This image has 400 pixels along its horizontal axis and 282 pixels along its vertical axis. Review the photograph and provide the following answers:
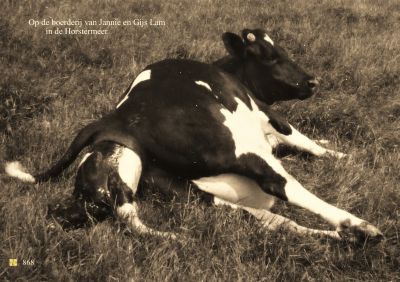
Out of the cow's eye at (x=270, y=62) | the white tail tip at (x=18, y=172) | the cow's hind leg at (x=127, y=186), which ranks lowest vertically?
the white tail tip at (x=18, y=172)

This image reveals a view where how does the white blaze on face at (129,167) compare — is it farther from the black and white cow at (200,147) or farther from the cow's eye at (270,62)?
the cow's eye at (270,62)

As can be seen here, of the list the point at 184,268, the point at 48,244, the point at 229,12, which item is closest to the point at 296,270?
the point at 184,268

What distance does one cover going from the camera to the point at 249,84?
516 centimetres

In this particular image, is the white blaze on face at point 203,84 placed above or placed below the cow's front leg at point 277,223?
above

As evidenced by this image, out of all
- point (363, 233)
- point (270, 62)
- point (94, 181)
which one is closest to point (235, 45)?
point (270, 62)

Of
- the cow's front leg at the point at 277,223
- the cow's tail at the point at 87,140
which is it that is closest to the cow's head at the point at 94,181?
the cow's tail at the point at 87,140

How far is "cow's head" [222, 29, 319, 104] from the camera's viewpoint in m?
5.07

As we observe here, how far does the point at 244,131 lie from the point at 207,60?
3079 millimetres

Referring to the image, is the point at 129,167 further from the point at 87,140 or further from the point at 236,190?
the point at 236,190

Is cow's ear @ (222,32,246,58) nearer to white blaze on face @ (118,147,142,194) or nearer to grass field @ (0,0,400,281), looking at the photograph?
grass field @ (0,0,400,281)

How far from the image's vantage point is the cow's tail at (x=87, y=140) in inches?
148

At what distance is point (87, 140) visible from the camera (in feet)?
12.7

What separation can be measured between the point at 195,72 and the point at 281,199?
48.4 inches

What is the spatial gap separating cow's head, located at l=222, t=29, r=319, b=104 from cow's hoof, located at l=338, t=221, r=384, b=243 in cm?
185
